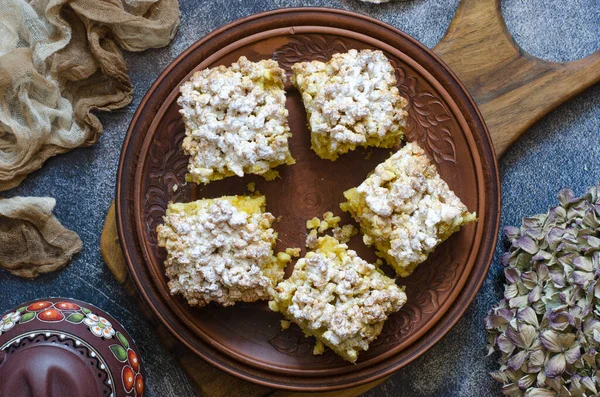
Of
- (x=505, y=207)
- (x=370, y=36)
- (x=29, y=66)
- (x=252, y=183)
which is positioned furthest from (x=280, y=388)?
(x=29, y=66)

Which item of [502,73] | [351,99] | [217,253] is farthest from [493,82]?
[217,253]

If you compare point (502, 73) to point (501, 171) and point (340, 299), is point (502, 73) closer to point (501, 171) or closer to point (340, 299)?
point (501, 171)

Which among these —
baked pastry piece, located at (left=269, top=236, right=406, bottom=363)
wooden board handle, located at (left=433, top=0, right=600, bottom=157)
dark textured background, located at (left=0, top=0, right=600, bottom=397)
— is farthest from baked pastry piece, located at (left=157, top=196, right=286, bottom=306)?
wooden board handle, located at (left=433, top=0, right=600, bottom=157)

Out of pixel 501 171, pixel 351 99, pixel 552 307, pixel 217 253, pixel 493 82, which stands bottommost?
pixel 552 307

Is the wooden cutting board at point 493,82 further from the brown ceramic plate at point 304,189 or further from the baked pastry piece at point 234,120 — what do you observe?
the baked pastry piece at point 234,120

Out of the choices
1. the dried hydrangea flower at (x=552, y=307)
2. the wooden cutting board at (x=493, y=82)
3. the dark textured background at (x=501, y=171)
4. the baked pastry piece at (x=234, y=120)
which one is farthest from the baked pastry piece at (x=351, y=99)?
the dried hydrangea flower at (x=552, y=307)

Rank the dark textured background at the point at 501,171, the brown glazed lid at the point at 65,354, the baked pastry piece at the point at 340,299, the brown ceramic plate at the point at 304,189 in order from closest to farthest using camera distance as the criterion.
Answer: the brown glazed lid at the point at 65,354 → the baked pastry piece at the point at 340,299 → the brown ceramic plate at the point at 304,189 → the dark textured background at the point at 501,171

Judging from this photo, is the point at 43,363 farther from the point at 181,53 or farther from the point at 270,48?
the point at 270,48
